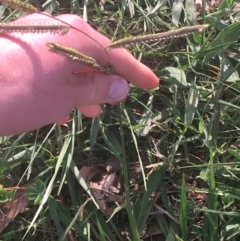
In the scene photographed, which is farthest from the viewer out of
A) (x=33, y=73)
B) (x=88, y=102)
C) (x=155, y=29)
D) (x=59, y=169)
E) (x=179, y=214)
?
(x=155, y=29)

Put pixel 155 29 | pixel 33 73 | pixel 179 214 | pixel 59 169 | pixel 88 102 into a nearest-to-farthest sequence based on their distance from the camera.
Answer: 1. pixel 33 73
2. pixel 88 102
3. pixel 179 214
4. pixel 59 169
5. pixel 155 29

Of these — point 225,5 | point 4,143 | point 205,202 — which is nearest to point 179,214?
point 205,202

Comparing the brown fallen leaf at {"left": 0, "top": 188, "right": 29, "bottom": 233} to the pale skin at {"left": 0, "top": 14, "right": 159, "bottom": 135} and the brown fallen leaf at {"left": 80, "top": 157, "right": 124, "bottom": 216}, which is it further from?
the pale skin at {"left": 0, "top": 14, "right": 159, "bottom": 135}

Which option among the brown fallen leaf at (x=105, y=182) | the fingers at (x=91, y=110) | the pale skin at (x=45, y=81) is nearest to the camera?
the pale skin at (x=45, y=81)

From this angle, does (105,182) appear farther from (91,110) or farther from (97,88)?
(97,88)

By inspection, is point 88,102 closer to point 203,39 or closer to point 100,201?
point 100,201

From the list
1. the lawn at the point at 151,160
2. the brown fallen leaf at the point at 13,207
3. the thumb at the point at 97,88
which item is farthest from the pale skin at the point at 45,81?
the brown fallen leaf at the point at 13,207

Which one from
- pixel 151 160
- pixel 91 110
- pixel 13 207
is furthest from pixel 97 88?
pixel 13 207

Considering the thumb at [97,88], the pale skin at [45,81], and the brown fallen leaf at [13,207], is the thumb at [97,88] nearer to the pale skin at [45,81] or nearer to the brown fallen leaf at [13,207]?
the pale skin at [45,81]

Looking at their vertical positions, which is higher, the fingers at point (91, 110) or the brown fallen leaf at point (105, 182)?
the fingers at point (91, 110)
